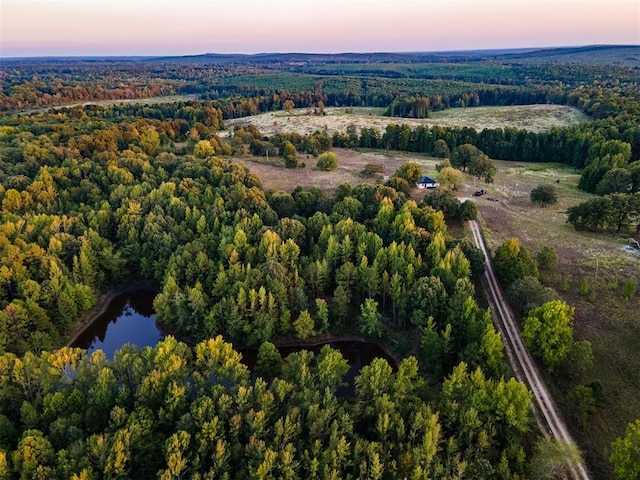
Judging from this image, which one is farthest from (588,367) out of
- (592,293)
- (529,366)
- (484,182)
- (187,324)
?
(484,182)

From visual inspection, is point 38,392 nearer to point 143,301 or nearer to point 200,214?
point 143,301

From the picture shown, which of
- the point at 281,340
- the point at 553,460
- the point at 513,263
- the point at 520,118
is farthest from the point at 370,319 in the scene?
the point at 520,118

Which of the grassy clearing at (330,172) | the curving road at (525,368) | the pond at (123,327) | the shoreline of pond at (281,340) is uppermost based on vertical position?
the grassy clearing at (330,172)

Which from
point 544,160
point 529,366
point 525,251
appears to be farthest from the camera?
point 544,160

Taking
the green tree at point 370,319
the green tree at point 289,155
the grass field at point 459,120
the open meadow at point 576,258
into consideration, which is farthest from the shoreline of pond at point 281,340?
the grass field at point 459,120

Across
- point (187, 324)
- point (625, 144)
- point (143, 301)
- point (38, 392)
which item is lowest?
point (143, 301)

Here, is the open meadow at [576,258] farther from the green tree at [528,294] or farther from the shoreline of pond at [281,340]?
the shoreline of pond at [281,340]
